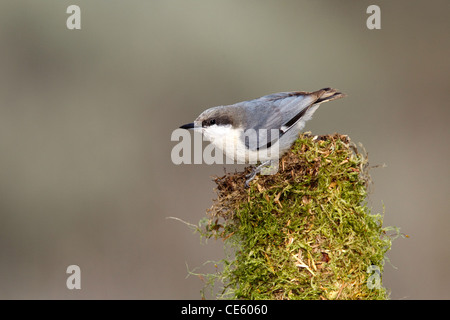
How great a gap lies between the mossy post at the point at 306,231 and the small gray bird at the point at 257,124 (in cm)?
53

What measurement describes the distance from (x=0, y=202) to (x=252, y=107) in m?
4.29

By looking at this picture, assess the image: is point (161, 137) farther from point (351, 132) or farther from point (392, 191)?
point (392, 191)

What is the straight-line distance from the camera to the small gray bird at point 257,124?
308 centimetres

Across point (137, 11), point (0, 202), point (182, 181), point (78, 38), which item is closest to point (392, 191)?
point (182, 181)

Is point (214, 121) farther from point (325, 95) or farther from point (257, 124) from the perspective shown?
point (325, 95)

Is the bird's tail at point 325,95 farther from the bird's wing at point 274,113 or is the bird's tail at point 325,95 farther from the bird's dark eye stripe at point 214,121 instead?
the bird's dark eye stripe at point 214,121

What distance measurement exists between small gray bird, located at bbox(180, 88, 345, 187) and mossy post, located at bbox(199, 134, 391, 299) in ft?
1.74

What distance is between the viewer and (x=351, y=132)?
261 inches

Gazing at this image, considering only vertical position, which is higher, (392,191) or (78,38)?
(78,38)

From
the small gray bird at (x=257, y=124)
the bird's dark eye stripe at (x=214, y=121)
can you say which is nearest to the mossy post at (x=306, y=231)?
the small gray bird at (x=257, y=124)

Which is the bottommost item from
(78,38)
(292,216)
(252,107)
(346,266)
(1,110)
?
(346,266)

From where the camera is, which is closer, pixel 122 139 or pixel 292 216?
pixel 292 216

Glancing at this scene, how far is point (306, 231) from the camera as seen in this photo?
91.2 inches

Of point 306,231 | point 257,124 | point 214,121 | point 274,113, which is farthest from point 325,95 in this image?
point 306,231
